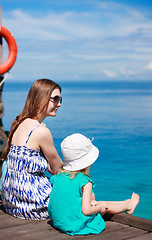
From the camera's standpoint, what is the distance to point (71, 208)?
260cm

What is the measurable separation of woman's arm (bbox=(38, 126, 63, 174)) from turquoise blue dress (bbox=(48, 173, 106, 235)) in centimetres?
33

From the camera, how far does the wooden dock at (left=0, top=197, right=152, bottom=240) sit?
8.44 feet

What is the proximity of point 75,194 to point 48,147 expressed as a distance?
1.60 ft

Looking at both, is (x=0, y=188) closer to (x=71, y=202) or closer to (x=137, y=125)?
(x=71, y=202)

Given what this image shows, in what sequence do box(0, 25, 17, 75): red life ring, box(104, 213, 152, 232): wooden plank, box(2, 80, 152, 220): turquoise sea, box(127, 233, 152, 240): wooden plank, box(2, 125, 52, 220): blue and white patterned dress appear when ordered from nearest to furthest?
box(127, 233, 152, 240): wooden plank < box(104, 213, 152, 232): wooden plank < box(2, 125, 52, 220): blue and white patterned dress < box(0, 25, 17, 75): red life ring < box(2, 80, 152, 220): turquoise sea

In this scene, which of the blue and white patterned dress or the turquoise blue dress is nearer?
the turquoise blue dress

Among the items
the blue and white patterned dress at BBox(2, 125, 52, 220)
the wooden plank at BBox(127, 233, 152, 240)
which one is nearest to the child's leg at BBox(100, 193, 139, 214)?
the wooden plank at BBox(127, 233, 152, 240)

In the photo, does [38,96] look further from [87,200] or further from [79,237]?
[79,237]

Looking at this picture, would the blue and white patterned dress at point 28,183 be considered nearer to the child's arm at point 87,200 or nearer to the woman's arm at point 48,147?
the woman's arm at point 48,147

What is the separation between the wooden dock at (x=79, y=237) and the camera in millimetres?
2572

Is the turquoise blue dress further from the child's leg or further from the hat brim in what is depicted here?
the child's leg

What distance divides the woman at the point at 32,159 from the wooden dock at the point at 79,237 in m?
0.12

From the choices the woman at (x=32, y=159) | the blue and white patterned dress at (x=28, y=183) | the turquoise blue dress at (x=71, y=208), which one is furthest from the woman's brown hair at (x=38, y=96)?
the turquoise blue dress at (x=71, y=208)

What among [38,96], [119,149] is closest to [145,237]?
[38,96]
